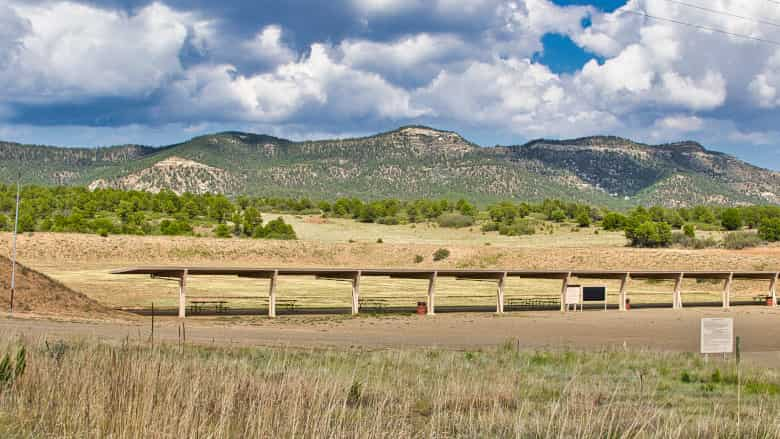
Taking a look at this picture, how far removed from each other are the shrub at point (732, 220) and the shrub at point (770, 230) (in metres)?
9.82

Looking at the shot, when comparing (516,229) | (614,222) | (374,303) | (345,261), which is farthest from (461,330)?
(614,222)

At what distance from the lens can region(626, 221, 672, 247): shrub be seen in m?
85.5

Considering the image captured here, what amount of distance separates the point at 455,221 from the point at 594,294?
204 ft

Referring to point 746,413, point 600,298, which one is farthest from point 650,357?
Result: point 600,298

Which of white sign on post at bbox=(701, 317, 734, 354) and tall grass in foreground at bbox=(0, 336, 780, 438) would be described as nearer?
tall grass in foreground at bbox=(0, 336, 780, 438)

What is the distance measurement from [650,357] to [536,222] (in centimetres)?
8564

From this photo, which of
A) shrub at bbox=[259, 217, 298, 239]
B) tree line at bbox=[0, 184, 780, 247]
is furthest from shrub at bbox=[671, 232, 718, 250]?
shrub at bbox=[259, 217, 298, 239]

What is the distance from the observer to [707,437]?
9297 millimetres

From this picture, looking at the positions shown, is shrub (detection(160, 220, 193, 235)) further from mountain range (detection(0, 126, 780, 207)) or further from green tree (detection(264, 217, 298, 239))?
mountain range (detection(0, 126, 780, 207))

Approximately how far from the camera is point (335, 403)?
9.12m

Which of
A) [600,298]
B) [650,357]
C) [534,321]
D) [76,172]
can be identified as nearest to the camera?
[650,357]

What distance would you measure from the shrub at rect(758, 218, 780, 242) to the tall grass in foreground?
77570 mm

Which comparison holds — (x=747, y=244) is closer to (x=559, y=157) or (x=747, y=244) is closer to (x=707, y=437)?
(x=707, y=437)

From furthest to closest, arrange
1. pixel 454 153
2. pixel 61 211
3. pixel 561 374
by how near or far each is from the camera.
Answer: pixel 454 153
pixel 61 211
pixel 561 374
